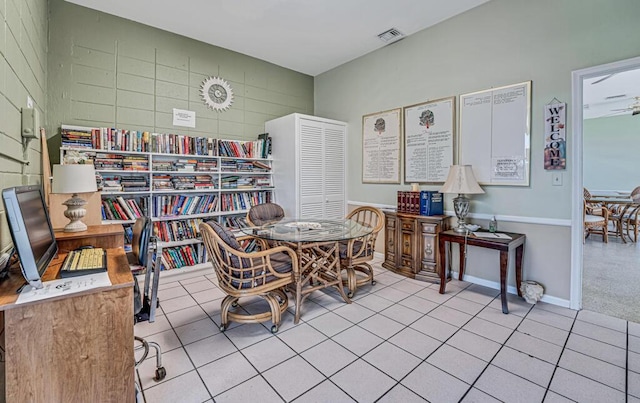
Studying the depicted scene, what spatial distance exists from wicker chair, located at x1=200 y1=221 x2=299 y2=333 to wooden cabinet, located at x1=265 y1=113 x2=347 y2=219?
1866mm

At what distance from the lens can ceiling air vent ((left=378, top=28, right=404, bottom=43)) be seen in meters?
3.74

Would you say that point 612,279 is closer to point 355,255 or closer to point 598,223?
point 598,223

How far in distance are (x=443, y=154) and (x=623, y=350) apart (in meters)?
2.31

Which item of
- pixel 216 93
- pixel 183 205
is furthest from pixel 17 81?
pixel 216 93

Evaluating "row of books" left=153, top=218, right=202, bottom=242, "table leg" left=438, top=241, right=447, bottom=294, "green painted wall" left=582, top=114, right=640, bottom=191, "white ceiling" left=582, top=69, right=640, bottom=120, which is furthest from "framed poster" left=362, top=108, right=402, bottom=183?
"green painted wall" left=582, top=114, right=640, bottom=191

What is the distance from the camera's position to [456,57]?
3.43 metres

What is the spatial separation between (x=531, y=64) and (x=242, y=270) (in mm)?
3318

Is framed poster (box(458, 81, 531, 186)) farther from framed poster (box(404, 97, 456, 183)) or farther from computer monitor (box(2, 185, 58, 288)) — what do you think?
computer monitor (box(2, 185, 58, 288))

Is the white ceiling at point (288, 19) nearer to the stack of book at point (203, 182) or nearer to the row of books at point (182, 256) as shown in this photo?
the stack of book at point (203, 182)

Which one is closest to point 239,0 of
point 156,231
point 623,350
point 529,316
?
point 156,231

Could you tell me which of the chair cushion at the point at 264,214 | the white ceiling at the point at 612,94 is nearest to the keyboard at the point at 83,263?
the chair cushion at the point at 264,214

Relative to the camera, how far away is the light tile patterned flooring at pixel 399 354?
5.55 feet

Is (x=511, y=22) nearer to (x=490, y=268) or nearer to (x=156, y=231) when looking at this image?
(x=490, y=268)

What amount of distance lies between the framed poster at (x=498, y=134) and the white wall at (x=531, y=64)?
73 mm
